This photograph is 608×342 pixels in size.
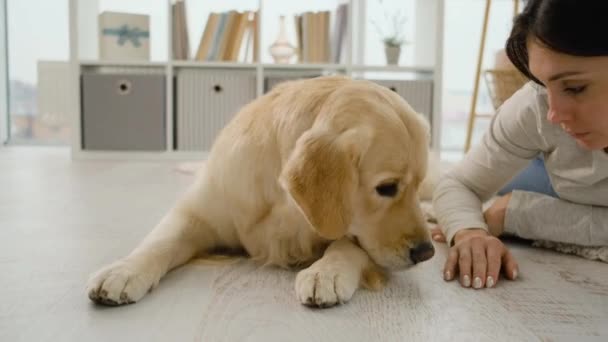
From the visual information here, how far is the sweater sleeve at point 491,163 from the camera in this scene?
1.36m

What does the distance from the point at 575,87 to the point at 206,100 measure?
3000 mm

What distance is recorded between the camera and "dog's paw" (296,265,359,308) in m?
0.99

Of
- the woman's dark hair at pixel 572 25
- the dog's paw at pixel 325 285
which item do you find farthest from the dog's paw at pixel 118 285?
the woman's dark hair at pixel 572 25

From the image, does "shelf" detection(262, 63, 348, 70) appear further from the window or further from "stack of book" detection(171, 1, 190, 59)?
the window

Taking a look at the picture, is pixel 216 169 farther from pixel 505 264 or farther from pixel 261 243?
pixel 505 264

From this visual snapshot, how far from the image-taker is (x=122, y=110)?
3.71 meters

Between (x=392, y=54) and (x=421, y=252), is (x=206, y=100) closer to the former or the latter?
(x=392, y=54)

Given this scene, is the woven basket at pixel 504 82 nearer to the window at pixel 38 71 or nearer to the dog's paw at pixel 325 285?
the dog's paw at pixel 325 285

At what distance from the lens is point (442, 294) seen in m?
1.09

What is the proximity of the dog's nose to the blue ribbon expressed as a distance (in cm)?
320

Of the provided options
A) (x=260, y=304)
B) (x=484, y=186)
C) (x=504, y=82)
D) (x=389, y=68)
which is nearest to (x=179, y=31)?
(x=389, y=68)

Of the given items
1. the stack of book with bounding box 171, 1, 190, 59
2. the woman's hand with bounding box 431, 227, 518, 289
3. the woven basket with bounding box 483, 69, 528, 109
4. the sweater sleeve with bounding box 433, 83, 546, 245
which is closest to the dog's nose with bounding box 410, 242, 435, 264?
the woman's hand with bounding box 431, 227, 518, 289

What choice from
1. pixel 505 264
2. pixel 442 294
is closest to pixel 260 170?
pixel 442 294

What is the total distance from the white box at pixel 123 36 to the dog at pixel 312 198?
2.76 m
